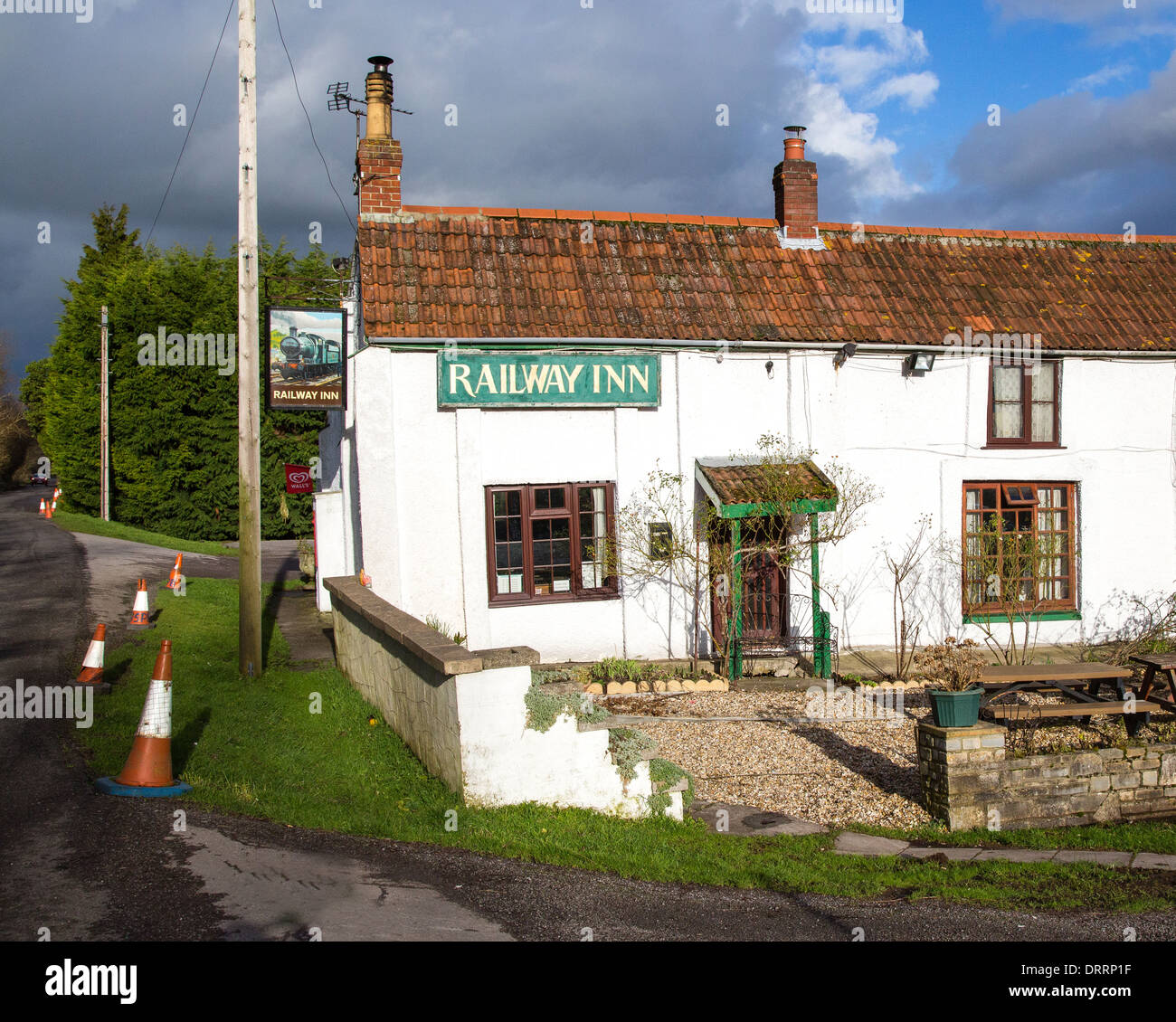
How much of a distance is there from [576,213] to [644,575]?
224 inches

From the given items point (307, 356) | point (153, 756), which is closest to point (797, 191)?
point (307, 356)

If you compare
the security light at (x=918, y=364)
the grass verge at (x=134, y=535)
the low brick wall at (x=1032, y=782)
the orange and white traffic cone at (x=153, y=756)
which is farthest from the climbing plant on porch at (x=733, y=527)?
the grass verge at (x=134, y=535)

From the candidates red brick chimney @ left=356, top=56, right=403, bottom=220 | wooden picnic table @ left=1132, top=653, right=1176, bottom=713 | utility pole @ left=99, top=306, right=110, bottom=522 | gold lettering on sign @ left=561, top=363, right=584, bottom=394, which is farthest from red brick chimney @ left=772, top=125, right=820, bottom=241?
utility pole @ left=99, top=306, right=110, bottom=522

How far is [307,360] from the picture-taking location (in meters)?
12.4

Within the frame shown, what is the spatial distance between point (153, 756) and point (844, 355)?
1065cm

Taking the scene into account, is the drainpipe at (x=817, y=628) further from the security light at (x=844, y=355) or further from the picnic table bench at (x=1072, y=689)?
the picnic table bench at (x=1072, y=689)

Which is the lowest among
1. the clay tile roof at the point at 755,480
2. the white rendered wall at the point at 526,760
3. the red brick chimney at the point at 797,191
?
the white rendered wall at the point at 526,760

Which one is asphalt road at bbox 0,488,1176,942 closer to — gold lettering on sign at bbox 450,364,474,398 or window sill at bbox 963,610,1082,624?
gold lettering on sign at bbox 450,364,474,398

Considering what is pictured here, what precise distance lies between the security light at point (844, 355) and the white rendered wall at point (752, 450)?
0.10m

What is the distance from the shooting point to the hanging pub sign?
12086 millimetres

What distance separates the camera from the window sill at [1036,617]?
14.8m

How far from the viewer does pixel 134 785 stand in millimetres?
7426

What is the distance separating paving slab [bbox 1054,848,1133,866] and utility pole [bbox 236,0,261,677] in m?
8.45
